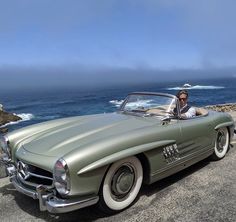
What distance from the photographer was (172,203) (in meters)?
4.70

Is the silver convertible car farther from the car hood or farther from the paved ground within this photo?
the paved ground

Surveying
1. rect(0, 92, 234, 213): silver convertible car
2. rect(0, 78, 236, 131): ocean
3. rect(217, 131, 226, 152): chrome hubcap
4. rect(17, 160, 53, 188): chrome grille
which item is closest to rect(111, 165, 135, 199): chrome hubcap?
rect(0, 92, 234, 213): silver convertible car

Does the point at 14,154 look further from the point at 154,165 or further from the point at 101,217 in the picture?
the point at 154,165

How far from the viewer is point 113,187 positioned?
174 inches

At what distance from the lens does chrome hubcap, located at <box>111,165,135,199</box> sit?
4.44m

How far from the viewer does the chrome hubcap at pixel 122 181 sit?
4.44m

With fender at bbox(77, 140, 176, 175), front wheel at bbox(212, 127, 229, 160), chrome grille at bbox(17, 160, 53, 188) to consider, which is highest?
fender at bbox(77, 140, 176, 175)

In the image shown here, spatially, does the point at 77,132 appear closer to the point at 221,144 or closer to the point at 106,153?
the point at 106,153

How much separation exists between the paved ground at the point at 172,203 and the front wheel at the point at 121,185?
0.12 meters

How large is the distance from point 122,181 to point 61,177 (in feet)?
2.83

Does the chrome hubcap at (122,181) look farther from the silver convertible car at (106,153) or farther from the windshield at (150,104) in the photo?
the windshield at (150,104)

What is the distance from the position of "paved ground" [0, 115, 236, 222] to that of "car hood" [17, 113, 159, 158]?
0.76 metres

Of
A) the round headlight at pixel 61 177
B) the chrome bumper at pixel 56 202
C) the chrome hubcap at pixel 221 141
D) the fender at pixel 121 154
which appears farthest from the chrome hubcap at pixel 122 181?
the chrome hubcap at pixel 221 141

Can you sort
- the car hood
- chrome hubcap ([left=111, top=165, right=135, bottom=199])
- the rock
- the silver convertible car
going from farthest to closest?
the rock → the car hood → chrome hubcap ([left=111, top=165, right=135, bottom=199]) → the silver convertible car
